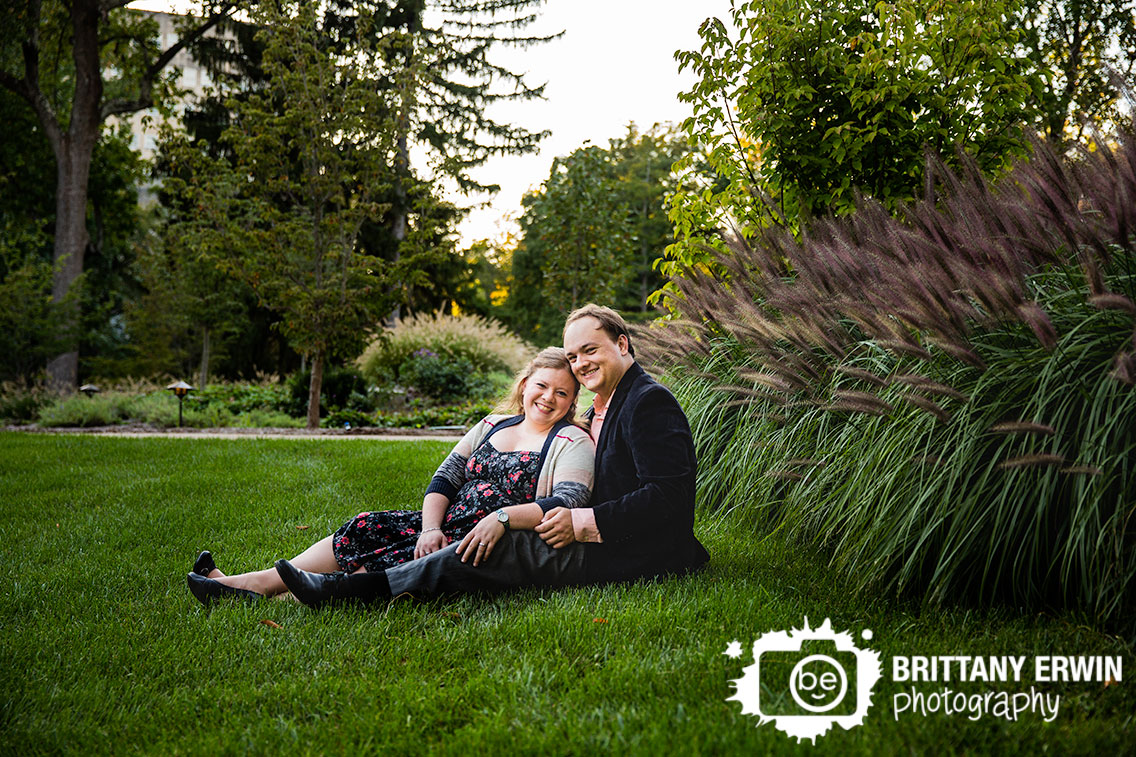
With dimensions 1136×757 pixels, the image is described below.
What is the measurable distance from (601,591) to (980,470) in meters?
1.42

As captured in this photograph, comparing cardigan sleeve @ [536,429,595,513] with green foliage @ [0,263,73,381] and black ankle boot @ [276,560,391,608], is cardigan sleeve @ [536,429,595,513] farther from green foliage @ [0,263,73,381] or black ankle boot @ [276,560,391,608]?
green foliage @ [0,263,73,381]

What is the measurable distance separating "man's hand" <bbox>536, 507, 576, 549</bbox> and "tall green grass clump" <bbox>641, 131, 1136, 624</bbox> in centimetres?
86

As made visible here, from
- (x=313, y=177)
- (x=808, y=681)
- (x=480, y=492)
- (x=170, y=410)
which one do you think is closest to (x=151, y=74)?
(x=170, y=410)

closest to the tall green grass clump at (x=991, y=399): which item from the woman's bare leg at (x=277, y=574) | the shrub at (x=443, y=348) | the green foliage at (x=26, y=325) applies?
the woman's bare leg at (x=277, y=574)

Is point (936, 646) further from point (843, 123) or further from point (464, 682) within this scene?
point (843, 123)

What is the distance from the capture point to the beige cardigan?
9.63 ft

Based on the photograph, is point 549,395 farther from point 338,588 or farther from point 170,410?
point 170,410

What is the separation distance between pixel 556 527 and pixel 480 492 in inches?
17.6

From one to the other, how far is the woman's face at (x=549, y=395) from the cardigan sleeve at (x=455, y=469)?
302mm

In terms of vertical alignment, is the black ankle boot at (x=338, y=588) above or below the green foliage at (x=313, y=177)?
below

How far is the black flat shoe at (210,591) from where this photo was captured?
3.03m

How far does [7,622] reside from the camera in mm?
2965

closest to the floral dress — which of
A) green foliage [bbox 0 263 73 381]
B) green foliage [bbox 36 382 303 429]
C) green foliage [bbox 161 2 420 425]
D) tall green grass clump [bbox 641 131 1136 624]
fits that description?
tall green grass clump [bbox 641 131 1136 624]

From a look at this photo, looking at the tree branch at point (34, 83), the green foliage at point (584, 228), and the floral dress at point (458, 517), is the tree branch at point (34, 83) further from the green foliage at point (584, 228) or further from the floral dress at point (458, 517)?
the floral dress at point (458, 517)
